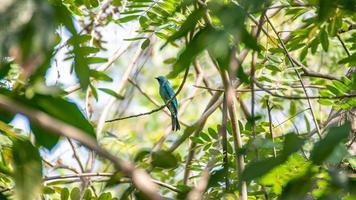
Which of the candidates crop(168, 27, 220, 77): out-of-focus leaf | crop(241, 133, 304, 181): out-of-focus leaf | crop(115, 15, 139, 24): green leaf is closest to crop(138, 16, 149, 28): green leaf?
crop(115, 15, 139, 24): green leaf

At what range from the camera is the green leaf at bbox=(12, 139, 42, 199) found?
3.48 ft

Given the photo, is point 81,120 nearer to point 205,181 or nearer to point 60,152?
point 205,181

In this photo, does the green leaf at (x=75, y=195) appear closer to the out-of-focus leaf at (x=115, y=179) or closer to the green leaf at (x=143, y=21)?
the green leaf at (x=143, y=21)

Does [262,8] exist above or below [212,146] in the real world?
above

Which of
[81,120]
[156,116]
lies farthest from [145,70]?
[81,120]

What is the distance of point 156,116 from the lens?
6.02m

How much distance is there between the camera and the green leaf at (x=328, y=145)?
3.25 feet

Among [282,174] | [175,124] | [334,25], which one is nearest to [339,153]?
[282,174]

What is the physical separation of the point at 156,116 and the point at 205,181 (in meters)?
4.94

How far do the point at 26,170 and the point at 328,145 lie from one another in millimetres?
491

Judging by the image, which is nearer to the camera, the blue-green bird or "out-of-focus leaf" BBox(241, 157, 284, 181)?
"out-of-focus leaf" BBox(241, 157, 284, 181)

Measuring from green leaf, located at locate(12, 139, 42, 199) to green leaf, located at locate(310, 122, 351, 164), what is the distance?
16.4 inches

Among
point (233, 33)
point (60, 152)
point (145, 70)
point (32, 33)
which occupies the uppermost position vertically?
point (145, 70)

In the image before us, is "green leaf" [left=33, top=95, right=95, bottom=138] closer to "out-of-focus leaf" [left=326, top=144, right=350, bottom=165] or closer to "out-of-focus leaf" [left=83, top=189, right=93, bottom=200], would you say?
"out-of-focus leaf" [left=326, top=144, right=350, bottom=165]
